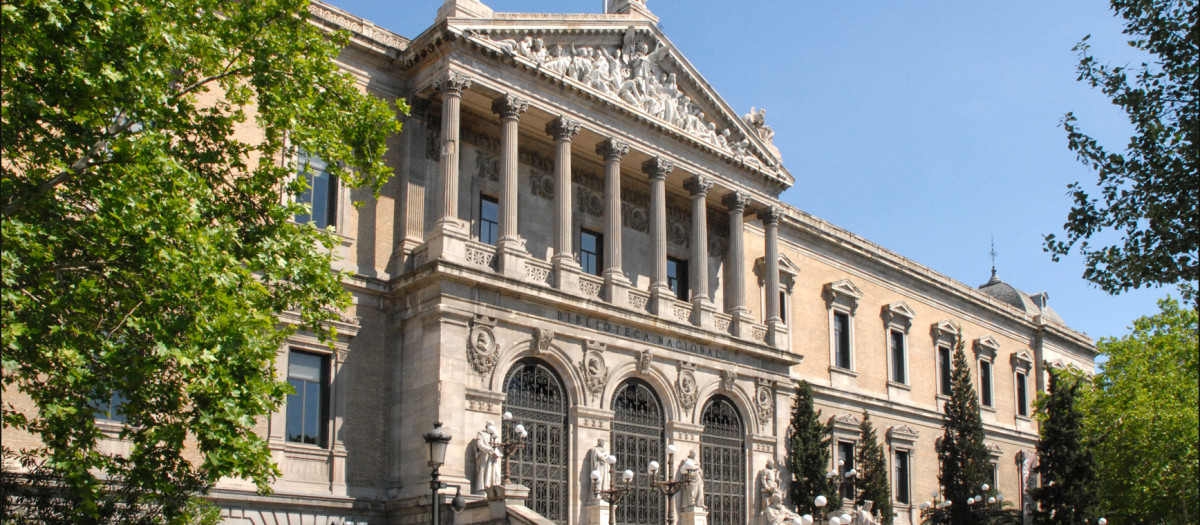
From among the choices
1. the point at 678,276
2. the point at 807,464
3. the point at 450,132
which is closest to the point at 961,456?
the point at 807,464

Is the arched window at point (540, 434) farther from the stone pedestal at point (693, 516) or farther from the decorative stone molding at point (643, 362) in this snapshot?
the stone pedestal at point (693, 516)

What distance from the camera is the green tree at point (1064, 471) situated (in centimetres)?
3319

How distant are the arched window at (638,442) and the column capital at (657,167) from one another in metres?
5.30

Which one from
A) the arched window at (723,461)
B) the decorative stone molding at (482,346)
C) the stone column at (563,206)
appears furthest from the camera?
the arched window at (723,461)

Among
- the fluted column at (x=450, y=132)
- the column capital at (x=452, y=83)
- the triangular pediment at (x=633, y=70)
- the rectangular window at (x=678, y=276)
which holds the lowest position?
A: the rectangular window at (x=678, y=276)

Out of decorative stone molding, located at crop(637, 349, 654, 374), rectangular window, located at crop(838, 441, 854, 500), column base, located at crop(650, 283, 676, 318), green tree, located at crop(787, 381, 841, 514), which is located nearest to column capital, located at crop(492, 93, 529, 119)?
column base, located at crop(650, 283, 676, 318)

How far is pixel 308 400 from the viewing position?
2378cm

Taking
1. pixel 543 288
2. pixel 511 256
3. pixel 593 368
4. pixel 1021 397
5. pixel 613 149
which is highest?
pixel 613 149

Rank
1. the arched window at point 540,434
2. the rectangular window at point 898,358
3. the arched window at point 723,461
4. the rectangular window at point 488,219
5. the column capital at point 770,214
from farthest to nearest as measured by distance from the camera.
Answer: the rectangular window at point 898,358, the column capital at point 770,214, the arched window at point 723,461, the rectangular window at point 488,219, the arched window at point 540,434

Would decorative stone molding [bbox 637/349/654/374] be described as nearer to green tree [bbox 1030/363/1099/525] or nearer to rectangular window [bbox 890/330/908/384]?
green tree [bbox 1030/363/1099/525]

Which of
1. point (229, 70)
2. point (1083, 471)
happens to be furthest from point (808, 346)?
point (229, 70)

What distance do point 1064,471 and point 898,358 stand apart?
9227 mm

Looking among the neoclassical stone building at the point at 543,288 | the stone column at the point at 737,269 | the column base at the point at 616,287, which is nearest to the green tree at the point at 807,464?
the neoclassical stone building at the point at 543,288

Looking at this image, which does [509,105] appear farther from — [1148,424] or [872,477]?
[1148,424]
